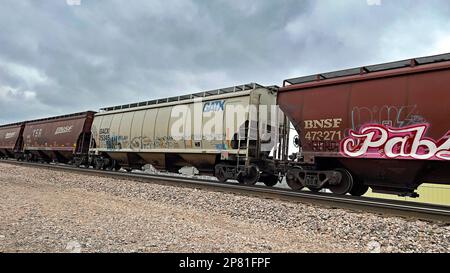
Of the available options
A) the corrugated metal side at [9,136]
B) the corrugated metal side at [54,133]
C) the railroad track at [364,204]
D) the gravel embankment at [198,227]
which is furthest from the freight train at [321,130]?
the corrugated metal side at [9,136]

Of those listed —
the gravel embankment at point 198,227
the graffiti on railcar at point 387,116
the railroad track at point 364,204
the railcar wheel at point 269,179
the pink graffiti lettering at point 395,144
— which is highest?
the graffiti on railcar at point 387,116

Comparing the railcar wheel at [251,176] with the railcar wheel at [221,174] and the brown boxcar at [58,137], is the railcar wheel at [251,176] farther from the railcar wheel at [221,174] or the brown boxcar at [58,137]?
the brown boxcar at [58,137]

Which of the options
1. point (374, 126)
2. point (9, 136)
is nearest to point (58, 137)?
point (9, 136)

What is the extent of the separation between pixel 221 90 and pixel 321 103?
510 centimetres

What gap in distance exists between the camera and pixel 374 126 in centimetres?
899

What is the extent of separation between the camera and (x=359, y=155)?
9.25 metres

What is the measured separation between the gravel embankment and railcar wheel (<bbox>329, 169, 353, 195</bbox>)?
7.01ft

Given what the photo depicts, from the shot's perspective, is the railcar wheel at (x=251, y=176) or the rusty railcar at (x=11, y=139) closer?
the railcar wheel at (x=251, y=176)

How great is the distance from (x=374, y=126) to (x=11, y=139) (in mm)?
33877

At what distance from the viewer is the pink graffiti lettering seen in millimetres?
7973

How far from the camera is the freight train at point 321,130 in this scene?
27.1ft

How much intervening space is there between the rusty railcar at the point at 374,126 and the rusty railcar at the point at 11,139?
28.8 meters

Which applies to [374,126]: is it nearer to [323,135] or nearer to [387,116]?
[387,116]

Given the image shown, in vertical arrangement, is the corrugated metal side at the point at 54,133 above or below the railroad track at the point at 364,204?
above
